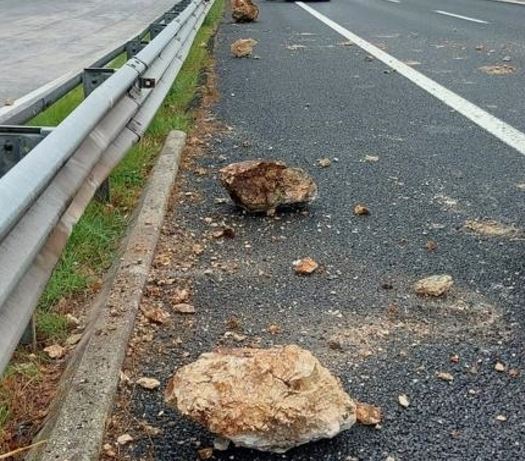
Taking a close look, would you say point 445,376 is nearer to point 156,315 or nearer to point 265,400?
point 265,400

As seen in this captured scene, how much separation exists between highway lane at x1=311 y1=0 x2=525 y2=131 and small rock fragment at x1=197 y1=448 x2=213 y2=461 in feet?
15.4

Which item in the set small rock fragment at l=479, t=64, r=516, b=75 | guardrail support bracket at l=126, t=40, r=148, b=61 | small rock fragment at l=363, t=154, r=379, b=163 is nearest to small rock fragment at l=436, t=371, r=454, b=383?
small rock fragment at l=363, t=154, r=379, b=163

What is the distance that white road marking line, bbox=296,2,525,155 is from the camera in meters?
5.78

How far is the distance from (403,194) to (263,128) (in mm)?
1944

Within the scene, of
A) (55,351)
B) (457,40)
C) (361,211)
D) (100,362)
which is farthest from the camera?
(457,40)

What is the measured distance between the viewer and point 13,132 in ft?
8.48

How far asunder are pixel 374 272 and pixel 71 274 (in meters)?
1.30

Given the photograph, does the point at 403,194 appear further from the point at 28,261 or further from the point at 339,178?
the point at 28,261

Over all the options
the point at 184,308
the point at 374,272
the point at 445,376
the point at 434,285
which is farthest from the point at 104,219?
the point at 445,376

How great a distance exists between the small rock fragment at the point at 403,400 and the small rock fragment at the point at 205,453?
62 centimetres

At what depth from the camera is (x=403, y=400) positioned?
8.11ft

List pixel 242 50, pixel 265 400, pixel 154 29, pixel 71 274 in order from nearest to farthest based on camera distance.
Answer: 1. pixel 265 400
2. pixel 71 274
3. pixel 154 29
4. pixel 242 50

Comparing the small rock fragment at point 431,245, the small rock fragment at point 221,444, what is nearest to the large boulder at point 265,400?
the small rock fragment at point 221,444

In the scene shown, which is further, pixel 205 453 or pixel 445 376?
pixel 445 376
